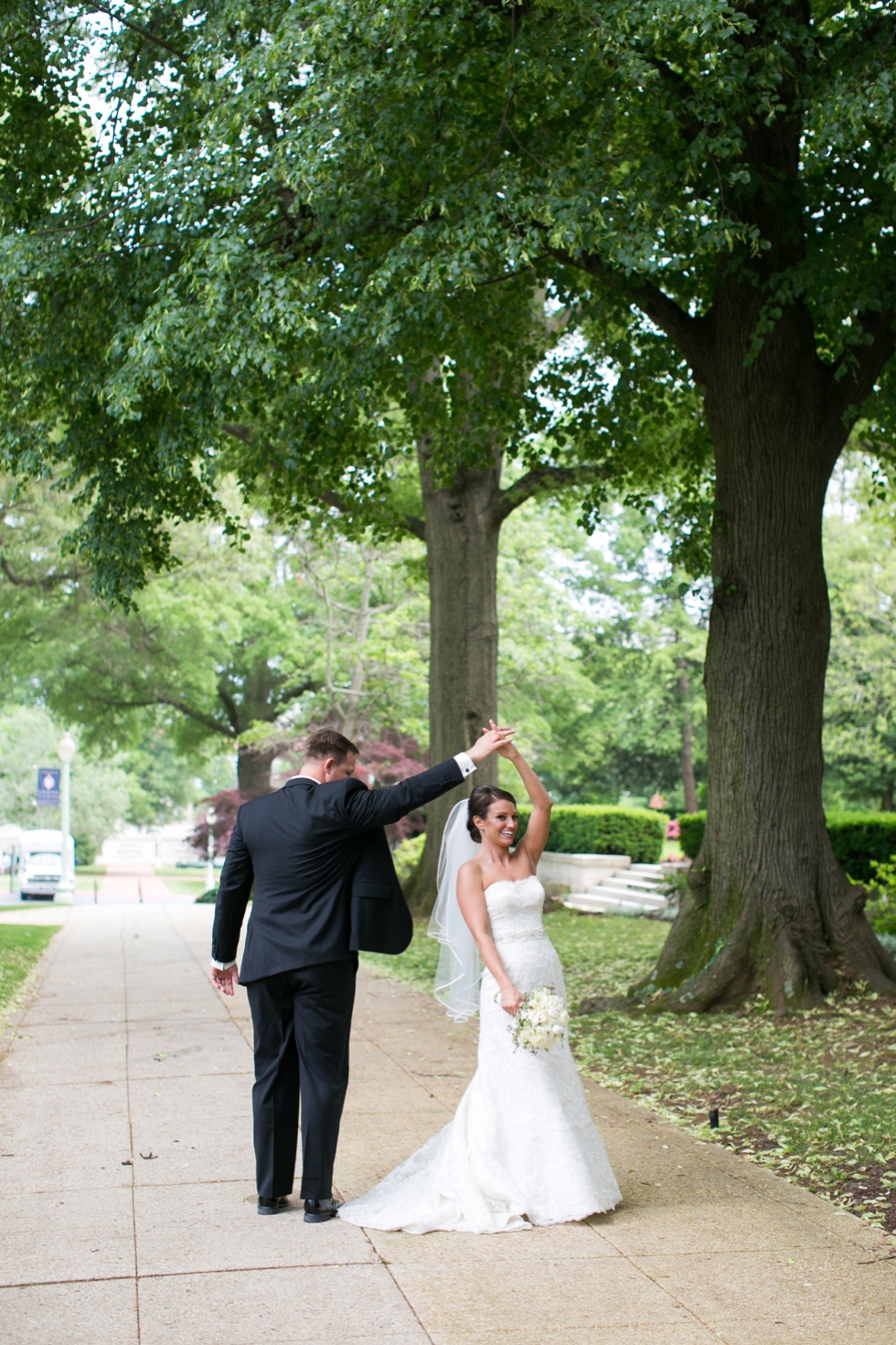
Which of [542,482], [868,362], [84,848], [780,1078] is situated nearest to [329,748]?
[780,1078]

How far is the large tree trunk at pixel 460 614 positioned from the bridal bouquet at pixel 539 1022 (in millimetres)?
12418

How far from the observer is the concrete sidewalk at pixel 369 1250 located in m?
4.29

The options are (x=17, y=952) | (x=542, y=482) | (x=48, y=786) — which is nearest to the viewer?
(x=17, y=952)

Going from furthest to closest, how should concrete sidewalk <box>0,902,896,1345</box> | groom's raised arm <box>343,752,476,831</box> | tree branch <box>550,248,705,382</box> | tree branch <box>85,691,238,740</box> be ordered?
tree branch <box>85,691,238,740</box> → tree branch <box>550,248,705,382</box> → groom's raised arm <box>343,752,476,831</box> → concrete sidewalk <box>0,902,896,1345</box>

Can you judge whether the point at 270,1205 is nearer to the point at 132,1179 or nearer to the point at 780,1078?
the point at 132,1179

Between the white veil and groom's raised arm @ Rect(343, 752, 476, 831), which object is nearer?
groom's raised arm @ Rect(343, 752, 476, 831)

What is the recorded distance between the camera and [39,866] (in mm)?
38875

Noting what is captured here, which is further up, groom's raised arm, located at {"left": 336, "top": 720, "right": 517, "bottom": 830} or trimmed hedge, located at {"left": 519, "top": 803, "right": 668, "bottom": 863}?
groom's raised arm, located at {"left": 336, "top": 720, "right": 517, "bottom": 830}

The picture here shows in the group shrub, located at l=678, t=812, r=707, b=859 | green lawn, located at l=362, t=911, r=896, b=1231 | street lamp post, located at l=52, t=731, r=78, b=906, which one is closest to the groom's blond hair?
green lawn, located at l=362, t=911, r=896, b=1231

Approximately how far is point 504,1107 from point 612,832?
22.7 m

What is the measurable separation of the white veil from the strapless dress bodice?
28cm

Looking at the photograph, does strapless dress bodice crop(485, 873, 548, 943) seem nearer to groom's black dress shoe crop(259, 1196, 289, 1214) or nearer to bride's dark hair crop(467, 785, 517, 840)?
bride's dark hair crop(467, 785, 517, 840)

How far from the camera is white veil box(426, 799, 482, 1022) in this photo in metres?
6.20

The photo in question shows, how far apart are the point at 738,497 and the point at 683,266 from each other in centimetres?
227
